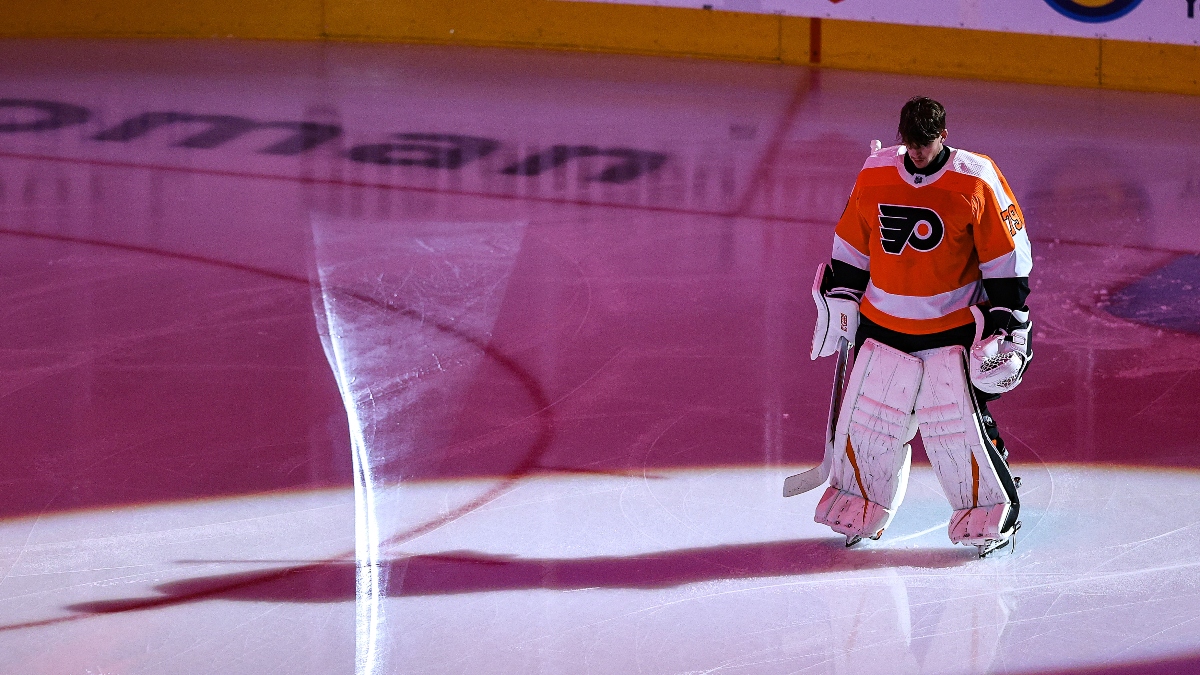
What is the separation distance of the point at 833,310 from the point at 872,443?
345 millimetres

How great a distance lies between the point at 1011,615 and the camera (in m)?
3.34

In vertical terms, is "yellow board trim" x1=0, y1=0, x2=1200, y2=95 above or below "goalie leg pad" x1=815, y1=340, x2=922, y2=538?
above

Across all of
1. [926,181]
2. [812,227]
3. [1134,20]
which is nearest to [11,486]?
[926,181]

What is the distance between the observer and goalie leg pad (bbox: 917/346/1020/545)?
3408 mm

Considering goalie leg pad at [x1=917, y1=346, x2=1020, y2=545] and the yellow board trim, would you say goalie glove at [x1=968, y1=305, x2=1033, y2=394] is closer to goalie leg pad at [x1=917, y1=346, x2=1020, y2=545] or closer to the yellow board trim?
goalie leg pad at [x1=917, y1=346, x2=1020, y2=545]

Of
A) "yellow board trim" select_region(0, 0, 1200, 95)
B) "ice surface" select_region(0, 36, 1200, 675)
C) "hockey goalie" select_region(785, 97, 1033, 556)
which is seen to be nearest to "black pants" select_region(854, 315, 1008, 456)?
"hockey goalie" select_region(785, 97, 1033, 556)

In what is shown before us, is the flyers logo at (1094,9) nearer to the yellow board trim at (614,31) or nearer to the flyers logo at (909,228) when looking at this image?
the yellow board trim at (614,31)

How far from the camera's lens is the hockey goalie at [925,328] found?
10.8 feet

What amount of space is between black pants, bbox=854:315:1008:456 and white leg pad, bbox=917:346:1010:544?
A: 2cm

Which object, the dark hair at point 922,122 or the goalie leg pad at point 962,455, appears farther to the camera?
the goalie leg pad at point 962,455

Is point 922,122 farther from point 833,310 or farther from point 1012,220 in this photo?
point 833,310

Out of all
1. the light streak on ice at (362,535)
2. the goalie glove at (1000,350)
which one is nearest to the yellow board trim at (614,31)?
the light streak on ice at (362,535)

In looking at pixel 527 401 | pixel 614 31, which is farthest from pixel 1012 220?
pixel 614 31

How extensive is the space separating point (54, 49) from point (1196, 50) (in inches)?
293
